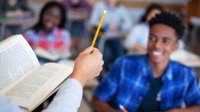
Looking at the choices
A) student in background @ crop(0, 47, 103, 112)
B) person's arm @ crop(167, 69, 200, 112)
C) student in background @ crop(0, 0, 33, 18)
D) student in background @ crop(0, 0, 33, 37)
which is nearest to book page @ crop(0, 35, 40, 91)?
student in background @ crop(0, 47, 103, 112)

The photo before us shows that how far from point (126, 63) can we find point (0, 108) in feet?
3.27

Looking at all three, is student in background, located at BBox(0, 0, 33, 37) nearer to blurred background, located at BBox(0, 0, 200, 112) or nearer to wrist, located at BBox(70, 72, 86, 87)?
blurred background, located at BBox(0, 0, 200, 112)

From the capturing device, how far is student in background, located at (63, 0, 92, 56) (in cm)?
517

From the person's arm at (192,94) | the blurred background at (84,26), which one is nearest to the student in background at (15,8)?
the blurred background at (84,26)

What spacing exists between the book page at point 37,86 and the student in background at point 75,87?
2.7 inches

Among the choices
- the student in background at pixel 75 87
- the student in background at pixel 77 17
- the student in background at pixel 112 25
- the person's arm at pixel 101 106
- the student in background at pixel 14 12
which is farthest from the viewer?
the student in background at pixel 77 17

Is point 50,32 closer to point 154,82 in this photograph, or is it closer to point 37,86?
point 154,82

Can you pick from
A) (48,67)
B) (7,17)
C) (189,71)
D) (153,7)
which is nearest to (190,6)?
(153,7)

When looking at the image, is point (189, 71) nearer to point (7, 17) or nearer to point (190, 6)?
point (7, 17)

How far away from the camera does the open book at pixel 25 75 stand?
2.93ft

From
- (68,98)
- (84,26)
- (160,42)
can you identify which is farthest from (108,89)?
(84,26)

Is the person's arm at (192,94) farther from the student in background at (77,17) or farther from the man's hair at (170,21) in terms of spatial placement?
the student in background at (77,17)

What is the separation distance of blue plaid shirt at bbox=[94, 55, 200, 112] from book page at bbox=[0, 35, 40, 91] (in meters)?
0.66

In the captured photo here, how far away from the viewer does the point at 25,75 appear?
1000mm
